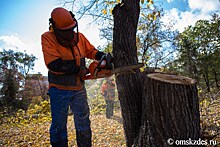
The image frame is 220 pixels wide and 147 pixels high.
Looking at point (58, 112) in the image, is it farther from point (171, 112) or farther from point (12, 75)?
point (12, 75)

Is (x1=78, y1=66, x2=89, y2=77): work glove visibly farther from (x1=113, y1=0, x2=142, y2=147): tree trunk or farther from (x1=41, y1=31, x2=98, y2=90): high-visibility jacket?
(x1=113, y1=0, x2=142, y2=147): tree trunk

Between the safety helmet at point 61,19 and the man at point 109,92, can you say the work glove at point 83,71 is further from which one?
the man at point 109,92

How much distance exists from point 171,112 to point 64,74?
129 cm

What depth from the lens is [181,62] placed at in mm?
16141

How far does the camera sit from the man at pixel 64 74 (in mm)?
2072

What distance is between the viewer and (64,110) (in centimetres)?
219

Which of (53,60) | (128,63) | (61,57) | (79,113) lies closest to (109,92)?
(79,113)

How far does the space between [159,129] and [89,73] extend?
3.50 ft

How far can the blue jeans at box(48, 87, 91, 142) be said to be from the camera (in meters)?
2.12

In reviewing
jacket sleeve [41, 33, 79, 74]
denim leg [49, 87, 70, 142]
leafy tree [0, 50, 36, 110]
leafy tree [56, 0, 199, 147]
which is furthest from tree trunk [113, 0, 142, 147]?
leafy tree [0, 50, 36, 110]

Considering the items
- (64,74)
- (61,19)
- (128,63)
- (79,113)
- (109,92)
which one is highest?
(61,19)

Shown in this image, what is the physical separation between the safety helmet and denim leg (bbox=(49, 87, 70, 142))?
30.3 inches

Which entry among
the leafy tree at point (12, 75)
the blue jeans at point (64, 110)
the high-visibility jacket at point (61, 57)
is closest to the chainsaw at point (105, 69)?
the high-visibility jacket at point (61, 57)

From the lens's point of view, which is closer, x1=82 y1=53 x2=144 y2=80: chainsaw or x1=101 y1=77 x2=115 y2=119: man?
x1=82 y1=53 x2=144 y2=80: chainsaw
